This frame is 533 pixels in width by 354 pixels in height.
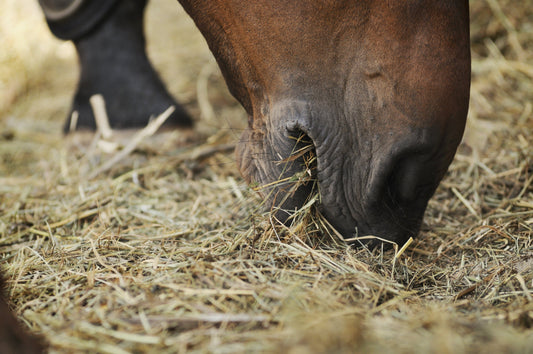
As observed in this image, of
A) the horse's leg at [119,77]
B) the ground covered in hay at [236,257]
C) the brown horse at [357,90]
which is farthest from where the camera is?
the horse's leg at [119,77]

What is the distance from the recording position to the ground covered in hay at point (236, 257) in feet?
2.36

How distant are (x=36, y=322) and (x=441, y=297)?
0.77 metres

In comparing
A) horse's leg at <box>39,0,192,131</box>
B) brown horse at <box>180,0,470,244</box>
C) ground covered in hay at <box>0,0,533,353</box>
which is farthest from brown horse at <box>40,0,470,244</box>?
horse's leg at <box>39,0,192,131</box>

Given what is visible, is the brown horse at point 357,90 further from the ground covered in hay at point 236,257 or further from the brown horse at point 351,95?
the ground covered in hay at point 236,257

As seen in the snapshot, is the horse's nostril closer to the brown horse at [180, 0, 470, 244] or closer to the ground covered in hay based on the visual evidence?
the brown horse at [180, 0, 470, 244]

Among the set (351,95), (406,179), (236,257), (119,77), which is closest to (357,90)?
(351,95)

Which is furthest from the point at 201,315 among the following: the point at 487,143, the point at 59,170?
the point at 487,143

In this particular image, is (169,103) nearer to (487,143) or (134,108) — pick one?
(134,108)

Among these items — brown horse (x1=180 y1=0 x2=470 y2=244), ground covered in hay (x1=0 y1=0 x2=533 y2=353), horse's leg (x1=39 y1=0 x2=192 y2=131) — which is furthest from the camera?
horse's leg (x1=39 y1=0 x2=192 y2=131)

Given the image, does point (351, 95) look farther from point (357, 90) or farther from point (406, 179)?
point (406, 179)

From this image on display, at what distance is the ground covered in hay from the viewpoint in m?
0.72

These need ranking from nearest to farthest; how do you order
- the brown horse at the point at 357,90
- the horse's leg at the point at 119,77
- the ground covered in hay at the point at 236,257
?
the ground covered in hay at the point at 236,257
the brown horse at the point at 357,90
the horse's leg at the point at 119,77

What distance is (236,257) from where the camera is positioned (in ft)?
3.30

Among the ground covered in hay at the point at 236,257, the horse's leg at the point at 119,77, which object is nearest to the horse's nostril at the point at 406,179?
the ground covered in hay at the point at 236,257
